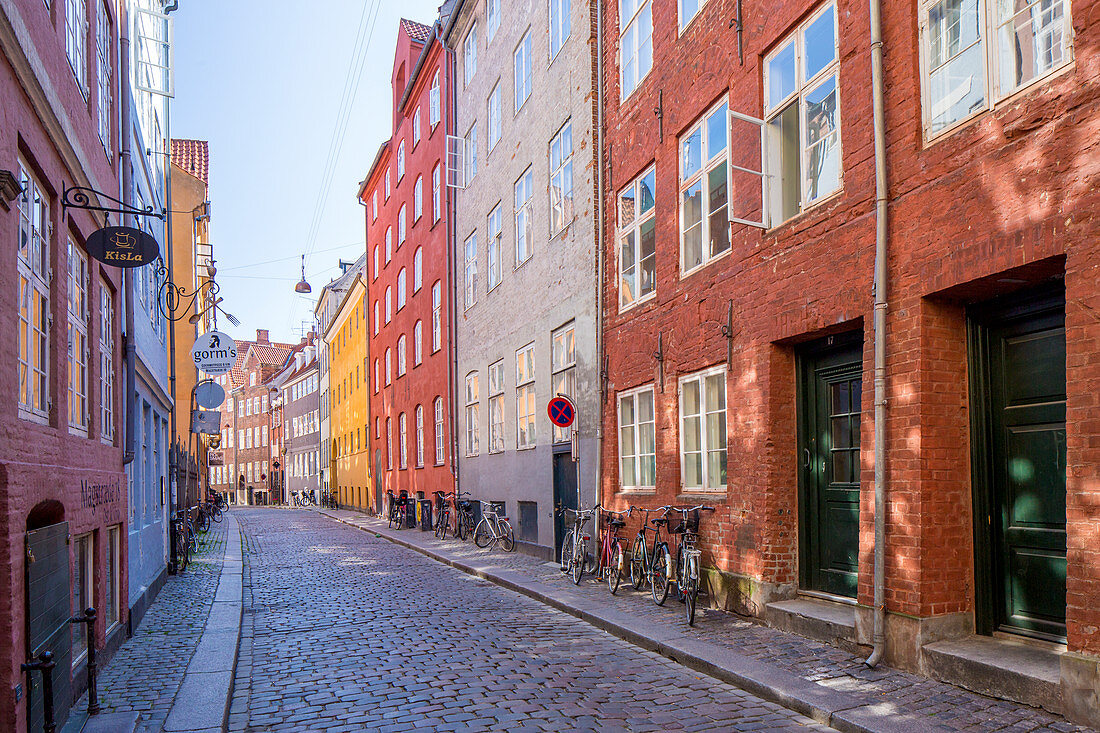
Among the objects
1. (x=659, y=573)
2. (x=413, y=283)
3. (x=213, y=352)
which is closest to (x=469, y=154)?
(x=413, y=283)

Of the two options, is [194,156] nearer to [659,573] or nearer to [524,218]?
[524,218]

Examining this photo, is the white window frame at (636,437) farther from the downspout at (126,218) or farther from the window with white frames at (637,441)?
the downspout at (126,218)

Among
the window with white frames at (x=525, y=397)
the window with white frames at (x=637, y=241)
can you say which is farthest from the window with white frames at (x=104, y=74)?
the window with white frames at (x=525, y=397)

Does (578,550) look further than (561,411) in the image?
No

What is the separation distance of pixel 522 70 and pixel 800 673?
48.4 feet

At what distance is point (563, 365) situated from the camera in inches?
619

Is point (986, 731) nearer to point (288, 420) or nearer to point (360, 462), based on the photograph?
point (360, 462)

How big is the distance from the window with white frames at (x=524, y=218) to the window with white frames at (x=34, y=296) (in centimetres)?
1172

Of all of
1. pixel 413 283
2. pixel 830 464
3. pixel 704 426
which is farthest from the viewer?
pixel 413 283

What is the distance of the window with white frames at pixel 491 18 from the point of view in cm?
2044

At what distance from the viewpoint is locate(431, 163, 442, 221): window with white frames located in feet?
86.1

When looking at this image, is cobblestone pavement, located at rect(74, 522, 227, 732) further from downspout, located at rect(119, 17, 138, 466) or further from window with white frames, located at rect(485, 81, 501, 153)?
window with white frames, located at rect(485, 81, 501, 153)

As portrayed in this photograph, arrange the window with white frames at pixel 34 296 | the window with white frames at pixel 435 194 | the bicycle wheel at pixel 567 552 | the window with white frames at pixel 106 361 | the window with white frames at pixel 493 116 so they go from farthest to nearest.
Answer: the window with white frames at pixel 435 194 < the window with white frames at pixel 493 116 < the bicycle wheel at pixel 567 552 < the window with white frames at pixel 106 361 < the window with white frames at pixel 34 296

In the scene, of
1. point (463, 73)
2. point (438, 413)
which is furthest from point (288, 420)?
point (463, 73)
